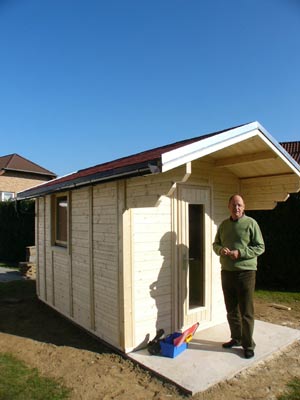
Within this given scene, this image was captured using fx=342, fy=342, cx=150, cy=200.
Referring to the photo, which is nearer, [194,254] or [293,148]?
[194,254]

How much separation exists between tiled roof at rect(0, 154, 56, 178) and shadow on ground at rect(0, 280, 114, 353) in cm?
2000

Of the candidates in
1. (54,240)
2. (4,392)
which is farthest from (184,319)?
(54,240)

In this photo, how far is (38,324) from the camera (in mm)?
6672

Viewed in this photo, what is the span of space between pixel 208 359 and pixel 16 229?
13.8 meters

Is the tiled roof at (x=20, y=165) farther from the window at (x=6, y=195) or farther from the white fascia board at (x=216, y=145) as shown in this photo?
the white fascia board at (x=216, y=145)

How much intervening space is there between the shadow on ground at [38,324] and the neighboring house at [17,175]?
18790mm

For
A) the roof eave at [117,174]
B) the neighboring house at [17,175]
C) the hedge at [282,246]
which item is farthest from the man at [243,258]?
the neighboring house at [17,175]

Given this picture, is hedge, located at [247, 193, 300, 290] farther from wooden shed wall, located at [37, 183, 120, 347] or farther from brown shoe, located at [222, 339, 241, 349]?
wooden shed wall, located at [37, 183, 120, 347]

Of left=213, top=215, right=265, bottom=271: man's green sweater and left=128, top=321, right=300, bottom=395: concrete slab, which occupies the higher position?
left=213, top=215, right=265, bottom=271: man's green sweater

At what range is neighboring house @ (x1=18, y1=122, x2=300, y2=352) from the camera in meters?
4.74

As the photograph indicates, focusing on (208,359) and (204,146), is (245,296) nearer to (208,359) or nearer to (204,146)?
Result: (208,359)

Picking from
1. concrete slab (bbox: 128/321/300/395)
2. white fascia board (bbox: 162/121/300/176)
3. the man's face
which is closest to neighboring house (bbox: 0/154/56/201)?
concrete slab (bbox: 128/321/300/395)

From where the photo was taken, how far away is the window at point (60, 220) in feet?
24.1

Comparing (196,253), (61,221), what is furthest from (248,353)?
(61,221)
